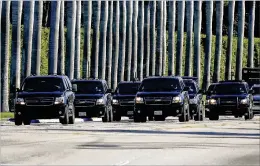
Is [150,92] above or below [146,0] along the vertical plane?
below

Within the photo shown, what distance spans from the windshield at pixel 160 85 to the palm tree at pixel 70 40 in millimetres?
11578

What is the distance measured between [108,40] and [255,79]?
15111 millimetres

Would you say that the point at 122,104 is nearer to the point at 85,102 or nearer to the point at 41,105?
the point at 85,102

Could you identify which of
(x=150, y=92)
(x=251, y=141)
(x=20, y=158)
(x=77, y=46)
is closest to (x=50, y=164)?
(x=20, y=158)

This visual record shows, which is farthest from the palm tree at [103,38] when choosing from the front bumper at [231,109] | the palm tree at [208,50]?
the front bumper at [231,109]

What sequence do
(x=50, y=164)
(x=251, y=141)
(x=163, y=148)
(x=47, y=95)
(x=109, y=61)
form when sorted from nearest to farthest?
1. (x=50, y=164)
2. (x=163, y=148)
3. (x=251, y=141)
4. (x=47, y=95)
5. (x=109, y=61)

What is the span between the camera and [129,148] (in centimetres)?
2225

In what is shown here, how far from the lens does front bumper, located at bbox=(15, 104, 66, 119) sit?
122 feet

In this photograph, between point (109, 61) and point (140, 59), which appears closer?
point (109, 61)

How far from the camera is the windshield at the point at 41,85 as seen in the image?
3819 cm

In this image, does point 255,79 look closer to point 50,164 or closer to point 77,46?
point 77,46

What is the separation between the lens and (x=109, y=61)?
60.4 m

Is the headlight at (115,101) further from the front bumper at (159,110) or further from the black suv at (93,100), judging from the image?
the front bumper at (159,110)

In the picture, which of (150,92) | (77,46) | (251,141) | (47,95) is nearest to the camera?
(251,141)
